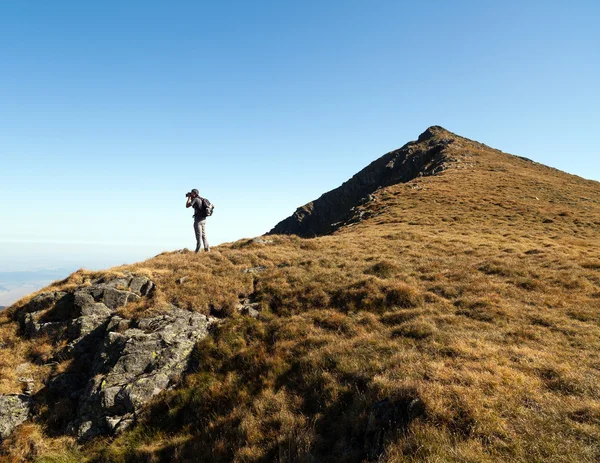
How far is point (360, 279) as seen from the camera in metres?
16.1

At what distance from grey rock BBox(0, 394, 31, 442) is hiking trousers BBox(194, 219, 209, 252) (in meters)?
12.4

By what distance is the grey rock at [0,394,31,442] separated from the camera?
29.4ft

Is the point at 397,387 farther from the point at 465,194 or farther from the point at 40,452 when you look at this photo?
the point at 465,194

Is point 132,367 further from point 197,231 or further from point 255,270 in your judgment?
point 197,231

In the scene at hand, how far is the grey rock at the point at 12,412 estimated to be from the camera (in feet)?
29.4

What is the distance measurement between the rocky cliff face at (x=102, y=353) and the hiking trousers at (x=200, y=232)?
5997 mm

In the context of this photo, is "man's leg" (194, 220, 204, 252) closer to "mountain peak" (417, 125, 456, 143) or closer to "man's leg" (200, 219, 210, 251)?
"man's leg" (200, 219, 210, 251)

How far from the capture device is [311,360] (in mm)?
9789

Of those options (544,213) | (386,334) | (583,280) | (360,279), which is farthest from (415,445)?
(544,213)

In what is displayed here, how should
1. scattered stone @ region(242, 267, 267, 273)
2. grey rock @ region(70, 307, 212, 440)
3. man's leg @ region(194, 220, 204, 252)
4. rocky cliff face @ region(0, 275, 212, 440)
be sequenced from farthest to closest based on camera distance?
1. man's leg @ region(194, 220, 204, 252)
2. scattered stone @ region(242, 267, 267, 273)
3. rocky cliff face @ region(0, 275, 212, 440)
4. grey rock @ region(70, 307, 212, 440)

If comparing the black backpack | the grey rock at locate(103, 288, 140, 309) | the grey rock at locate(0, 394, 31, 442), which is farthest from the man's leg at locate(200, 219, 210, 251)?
the grey rock at locate(0, 394, 31, 442)

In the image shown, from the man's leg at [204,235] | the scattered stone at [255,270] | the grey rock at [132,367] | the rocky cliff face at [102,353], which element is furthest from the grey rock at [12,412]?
the man's leg at [204,235]

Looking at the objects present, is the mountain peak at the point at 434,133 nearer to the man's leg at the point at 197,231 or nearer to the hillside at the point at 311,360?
the hillside at the point at 311,360

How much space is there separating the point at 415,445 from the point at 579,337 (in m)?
7.71
